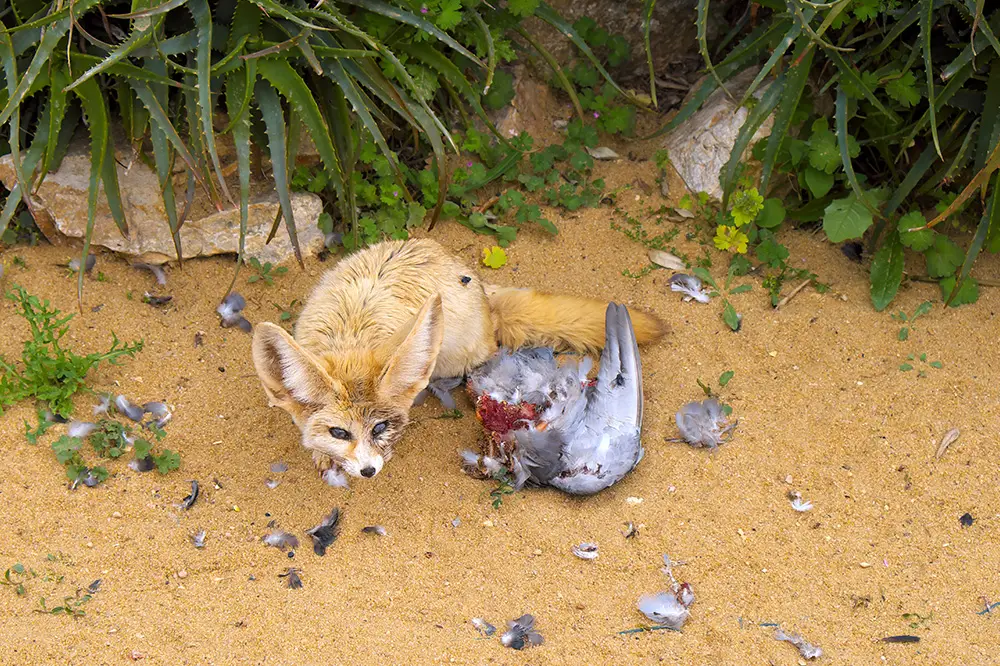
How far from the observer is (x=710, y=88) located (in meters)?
5.27

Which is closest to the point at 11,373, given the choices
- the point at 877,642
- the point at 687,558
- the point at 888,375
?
the point at 687,558

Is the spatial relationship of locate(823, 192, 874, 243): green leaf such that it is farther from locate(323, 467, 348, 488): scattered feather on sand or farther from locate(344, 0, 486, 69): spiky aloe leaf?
locate(323, 467, 348, 488): scattered feather on sand

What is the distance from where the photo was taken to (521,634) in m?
3.40

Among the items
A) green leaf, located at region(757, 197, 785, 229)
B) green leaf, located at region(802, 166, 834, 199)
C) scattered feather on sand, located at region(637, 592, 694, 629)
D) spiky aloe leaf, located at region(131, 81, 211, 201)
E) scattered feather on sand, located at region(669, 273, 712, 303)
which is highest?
spiky aloe leaf, located at region(131, 81, 211, 201)

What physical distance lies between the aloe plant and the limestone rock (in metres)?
0.11

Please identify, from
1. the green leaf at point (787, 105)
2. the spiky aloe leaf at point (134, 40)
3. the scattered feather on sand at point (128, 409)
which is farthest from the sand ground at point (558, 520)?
the spiky aloe leaf at point (134, 40)

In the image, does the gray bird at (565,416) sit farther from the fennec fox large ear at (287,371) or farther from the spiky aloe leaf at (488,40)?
the spiky aloe leaf at (488,40)

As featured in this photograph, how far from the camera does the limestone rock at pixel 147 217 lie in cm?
482

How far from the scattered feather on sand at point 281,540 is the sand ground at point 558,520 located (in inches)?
1.6

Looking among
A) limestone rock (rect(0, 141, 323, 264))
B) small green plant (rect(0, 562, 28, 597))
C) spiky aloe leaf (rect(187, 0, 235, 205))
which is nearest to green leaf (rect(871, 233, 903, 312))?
limestone rock (rect(0, 141, 323, 264))

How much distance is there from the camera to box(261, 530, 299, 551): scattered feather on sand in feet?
12.2

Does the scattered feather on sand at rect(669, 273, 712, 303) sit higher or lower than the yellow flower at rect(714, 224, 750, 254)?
lower

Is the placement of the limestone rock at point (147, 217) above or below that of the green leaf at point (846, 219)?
below

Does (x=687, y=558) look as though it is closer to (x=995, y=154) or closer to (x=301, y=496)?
(x=301, y=496)
